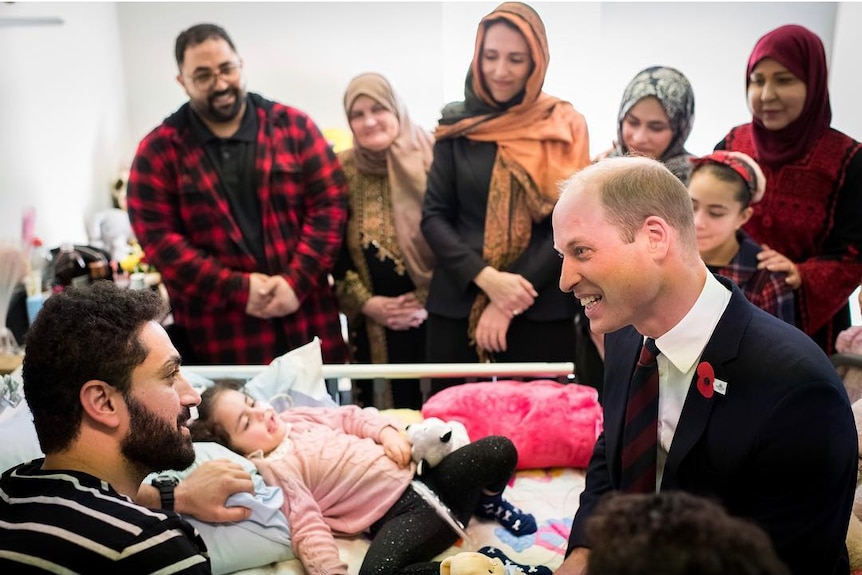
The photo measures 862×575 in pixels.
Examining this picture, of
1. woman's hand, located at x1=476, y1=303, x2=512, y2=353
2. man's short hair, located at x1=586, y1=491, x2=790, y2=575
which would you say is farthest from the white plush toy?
man's short hair, located at x1=586, y1=491, x2=790, y2=575

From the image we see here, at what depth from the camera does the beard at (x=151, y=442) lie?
127 centimetres

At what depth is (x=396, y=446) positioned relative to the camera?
78.5 inches

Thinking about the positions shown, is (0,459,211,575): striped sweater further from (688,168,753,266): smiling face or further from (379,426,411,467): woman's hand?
(688,168,753,266): smiling face

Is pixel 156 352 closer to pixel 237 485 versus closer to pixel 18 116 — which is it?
pixel 237 485

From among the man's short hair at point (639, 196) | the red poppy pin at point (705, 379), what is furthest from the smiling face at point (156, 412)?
the red poppy pin at point (705, 379)

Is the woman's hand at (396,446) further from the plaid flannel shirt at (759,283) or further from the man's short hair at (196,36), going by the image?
the man's short hair at (196,36)

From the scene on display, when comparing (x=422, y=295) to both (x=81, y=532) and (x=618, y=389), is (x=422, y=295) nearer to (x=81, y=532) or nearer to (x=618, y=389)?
(x=618, y=389)

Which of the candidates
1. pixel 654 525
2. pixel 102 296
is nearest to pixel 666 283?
pixel 654 525

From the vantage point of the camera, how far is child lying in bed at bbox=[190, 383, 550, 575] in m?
1.85

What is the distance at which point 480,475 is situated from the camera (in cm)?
194

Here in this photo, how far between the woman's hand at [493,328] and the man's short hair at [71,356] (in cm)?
A: 140

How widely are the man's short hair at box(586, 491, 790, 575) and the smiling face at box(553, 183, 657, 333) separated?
605 millimetres

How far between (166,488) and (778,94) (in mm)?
2181

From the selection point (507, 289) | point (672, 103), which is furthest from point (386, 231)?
point (672, 103)
